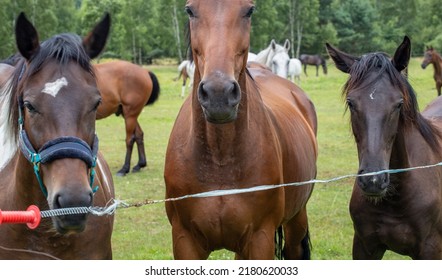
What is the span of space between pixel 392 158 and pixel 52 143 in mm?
2399

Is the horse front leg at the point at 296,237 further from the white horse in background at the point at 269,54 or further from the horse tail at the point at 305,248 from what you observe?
the white horse in background at the point at 269,54

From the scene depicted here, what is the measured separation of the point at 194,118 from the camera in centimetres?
339

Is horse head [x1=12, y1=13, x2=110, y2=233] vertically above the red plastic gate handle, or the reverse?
horse head [x1=12, y1=13, x2=110, y2=233]

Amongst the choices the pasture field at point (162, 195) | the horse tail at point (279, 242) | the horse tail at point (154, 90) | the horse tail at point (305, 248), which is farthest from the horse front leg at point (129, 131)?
the horse tail at point (279, 242)

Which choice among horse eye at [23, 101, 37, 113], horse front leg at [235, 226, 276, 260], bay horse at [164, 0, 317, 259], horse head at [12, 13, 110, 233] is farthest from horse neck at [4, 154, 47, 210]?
horse front leg at [235, 226, 276, 260]

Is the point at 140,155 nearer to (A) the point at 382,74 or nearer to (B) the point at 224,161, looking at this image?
(A) the point at 382,74

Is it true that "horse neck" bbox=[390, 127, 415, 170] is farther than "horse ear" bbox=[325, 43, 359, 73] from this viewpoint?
No

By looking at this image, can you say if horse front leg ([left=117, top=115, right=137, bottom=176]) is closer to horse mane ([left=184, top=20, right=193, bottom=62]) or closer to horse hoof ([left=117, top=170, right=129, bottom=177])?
horse hoof ([left=117, top=170, right=129, bottom=177])

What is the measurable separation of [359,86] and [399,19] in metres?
45.8

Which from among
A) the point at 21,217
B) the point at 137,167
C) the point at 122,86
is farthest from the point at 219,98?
the point at 122,86

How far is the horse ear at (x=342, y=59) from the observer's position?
412cm

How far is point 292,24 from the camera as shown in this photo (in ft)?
149

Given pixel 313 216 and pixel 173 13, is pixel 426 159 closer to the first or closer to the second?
pixel 313 216

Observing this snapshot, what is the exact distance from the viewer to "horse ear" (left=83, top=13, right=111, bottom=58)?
9.56 ft
